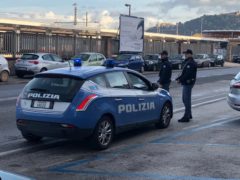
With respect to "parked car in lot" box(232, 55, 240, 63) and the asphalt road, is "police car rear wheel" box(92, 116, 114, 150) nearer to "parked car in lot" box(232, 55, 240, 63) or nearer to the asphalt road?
the asphalt road

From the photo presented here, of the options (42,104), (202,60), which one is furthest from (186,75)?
(202,60)

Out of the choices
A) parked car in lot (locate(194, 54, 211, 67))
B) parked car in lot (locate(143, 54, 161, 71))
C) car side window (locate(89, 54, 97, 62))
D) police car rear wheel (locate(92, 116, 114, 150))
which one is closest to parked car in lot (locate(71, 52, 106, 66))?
car side window (locate(89, 54, 97, 62))

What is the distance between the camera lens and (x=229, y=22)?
165 metres

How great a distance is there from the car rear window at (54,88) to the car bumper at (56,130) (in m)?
0.44

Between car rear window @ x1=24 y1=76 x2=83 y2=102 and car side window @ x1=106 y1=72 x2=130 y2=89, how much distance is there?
2.61 ft

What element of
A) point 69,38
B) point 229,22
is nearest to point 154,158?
point 69,38

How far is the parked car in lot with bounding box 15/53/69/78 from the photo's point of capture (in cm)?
2884

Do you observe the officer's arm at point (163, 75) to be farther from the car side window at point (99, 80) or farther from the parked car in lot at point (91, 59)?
the parked car in lot at point (91, 59)

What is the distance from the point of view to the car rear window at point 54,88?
27.1ft

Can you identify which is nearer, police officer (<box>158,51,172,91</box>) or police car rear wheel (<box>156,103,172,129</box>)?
police car rear wheel (<box>156,103,172,129</box>)

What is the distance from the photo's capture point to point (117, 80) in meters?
9.27

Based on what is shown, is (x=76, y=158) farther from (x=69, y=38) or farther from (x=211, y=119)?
(x=69, y=38)

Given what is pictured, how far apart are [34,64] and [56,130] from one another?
21.2 meters

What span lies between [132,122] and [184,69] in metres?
3.15
